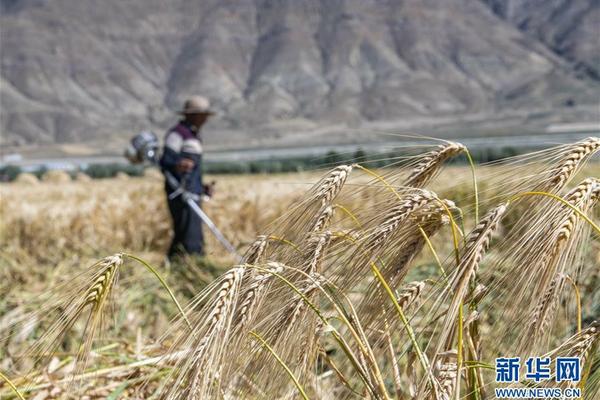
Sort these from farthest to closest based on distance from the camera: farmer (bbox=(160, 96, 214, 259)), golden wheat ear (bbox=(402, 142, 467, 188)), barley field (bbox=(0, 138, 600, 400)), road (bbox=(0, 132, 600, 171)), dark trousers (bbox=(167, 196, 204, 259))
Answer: dark trousers (bbox=(167, 196, 204, 259)), farmer (bbox=(160, 96, 214, 259)), road (bbox=(0, 132, 600, 171)), golden wheat ear (bbox=(402, 142, 467, 188)), barley field (bbox=(0, 138, 600, 400))

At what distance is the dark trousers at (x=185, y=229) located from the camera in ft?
24.3

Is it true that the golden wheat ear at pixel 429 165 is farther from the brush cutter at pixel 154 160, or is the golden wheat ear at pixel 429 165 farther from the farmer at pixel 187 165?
the brush cutter at pixel 154 160

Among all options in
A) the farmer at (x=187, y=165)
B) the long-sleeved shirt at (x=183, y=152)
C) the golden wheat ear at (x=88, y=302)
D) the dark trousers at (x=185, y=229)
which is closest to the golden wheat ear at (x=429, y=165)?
the golden wheat ear at (x=88, y=302)

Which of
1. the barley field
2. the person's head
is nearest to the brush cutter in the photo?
the person's head

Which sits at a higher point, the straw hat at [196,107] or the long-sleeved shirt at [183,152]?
the straw hat at [196,107]

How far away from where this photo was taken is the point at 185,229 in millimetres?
7445

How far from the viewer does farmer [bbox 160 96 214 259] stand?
7.20 metres

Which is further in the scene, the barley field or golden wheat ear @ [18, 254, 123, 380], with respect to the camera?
golden wheat ear @ [18, 254, 123, 380]

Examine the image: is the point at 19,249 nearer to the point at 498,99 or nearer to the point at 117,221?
the point at 117,221

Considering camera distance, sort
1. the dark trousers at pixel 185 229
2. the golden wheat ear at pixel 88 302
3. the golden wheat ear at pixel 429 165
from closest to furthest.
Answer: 1. the golden wheat ear at pixel 88 302
2. the golden wheat ear at pixel 429 165
3. the dark trousers at pixel 185 229

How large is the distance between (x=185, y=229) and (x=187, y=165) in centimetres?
70

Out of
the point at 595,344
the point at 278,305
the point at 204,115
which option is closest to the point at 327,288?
the point at 278,305

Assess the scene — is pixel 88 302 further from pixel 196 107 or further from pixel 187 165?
pixel 196 107

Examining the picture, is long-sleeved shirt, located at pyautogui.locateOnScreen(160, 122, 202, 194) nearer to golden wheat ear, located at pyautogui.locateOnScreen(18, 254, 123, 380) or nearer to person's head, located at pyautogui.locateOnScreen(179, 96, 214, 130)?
person's head, located at pyautogui.locateOnScreen(179, 96, 214, 130)
